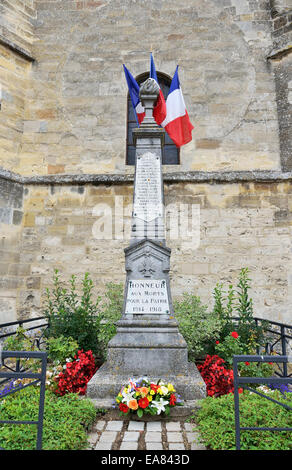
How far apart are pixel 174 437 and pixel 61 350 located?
1935 millimetres

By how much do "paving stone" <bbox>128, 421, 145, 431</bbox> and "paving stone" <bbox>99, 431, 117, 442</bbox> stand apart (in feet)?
0.56

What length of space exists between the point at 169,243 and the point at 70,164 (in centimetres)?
284

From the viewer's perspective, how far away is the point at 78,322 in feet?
15.1

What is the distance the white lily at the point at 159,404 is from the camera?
116 inches

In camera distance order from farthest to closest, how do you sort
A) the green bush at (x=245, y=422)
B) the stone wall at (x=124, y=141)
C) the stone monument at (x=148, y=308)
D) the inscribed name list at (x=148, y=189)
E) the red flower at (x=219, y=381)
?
the stone wall at (x=124, y=141) → the inscribed name list at (x=148, y=189) → the red flower at (x=219, y=381) → the stone monument at (x=148, y=308) → the green bush at (x=245, y=422)

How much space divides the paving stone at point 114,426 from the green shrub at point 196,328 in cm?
161

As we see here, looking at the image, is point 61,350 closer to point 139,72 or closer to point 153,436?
point 153,436

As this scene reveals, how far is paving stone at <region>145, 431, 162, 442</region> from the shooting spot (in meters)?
2.60

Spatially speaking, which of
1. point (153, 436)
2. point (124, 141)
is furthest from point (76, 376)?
point (124, 141)

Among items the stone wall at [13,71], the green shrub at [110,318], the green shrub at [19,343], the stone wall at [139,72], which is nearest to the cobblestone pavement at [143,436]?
the green shrub at [110,318]

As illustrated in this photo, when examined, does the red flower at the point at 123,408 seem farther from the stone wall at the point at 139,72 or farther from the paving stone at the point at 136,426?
the stone wall at the point at 139,72

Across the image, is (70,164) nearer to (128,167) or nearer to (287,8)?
(128,167)

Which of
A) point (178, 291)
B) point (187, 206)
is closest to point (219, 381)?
point (178, 291)

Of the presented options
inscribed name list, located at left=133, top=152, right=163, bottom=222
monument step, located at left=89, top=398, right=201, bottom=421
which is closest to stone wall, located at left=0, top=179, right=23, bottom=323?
inscribed name list, located at left=133, top=152, right=163, bottom=222
